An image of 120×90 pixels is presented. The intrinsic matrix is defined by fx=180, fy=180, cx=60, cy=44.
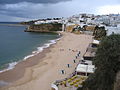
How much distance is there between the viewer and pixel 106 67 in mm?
10000

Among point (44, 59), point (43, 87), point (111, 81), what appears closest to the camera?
point (111, 81)

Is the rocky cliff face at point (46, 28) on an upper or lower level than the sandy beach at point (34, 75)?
upper

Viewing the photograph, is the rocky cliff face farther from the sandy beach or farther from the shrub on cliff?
the shrub on cliff

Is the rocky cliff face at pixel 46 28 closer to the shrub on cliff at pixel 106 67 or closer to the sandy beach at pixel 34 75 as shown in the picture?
the sandy beach at pixel 34 75

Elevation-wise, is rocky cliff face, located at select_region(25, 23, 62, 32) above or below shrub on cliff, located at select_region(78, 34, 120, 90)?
below

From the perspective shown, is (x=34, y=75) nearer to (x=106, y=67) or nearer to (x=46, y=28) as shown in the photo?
(x=106, y=67)

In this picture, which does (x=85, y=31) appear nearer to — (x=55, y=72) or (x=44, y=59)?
(x=44, y=59)

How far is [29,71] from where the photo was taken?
21906mm

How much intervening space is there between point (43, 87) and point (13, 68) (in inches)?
321

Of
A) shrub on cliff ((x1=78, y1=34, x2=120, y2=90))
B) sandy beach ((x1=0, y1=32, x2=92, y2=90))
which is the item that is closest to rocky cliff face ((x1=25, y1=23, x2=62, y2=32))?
sandy beach ((x1=0, y1=32, x2=92, y2=90))

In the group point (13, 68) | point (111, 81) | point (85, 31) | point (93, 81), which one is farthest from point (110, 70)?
point (85, 31)

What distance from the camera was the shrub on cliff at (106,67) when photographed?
32.0ft

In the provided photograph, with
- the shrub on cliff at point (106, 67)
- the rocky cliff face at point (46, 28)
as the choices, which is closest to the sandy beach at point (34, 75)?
the shrub on cliff at point (106, 67)

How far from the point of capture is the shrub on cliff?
32.0 feet
